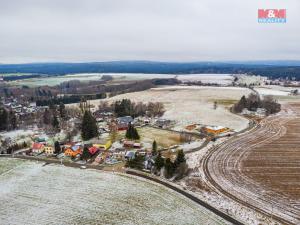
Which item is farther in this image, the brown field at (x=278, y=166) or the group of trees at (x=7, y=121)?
the group of trees at (x=7, y=121)

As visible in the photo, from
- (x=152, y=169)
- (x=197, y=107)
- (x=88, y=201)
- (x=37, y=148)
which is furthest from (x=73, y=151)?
(x=197, y=107)

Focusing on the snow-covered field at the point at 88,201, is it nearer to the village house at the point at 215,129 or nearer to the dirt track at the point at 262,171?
the dirt track at the point at 262,171

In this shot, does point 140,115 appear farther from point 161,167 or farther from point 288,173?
point 288,173

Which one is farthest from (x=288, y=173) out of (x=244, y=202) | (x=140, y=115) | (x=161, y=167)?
(x=140, y=115)

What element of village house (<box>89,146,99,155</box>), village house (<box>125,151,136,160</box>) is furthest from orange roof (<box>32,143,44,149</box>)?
village house (<box>125,151,136,160</box>)

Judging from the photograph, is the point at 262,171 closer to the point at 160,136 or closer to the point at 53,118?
the point at 160,136

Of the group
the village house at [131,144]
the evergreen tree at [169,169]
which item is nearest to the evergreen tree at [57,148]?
the village house at [131,144]
